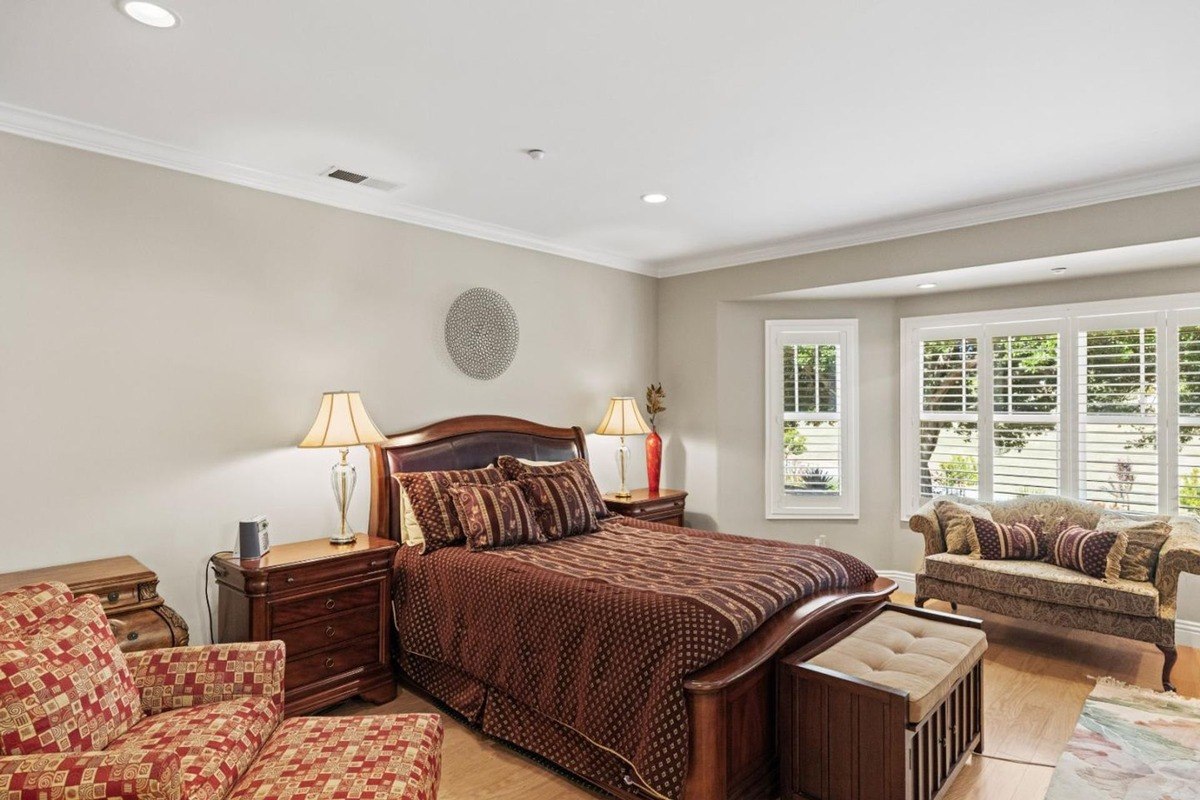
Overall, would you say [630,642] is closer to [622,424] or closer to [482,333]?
[482,333]

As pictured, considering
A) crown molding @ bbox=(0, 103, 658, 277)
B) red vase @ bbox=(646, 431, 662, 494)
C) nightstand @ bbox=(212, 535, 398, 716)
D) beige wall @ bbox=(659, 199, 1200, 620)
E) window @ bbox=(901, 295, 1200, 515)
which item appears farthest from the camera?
red vase @ bbox=(646, 431, 662, 494)

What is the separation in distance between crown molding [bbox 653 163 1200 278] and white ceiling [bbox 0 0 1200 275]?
0.02 meters

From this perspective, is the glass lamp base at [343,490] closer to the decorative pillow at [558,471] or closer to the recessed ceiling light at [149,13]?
the decorative pillow at [558,471]

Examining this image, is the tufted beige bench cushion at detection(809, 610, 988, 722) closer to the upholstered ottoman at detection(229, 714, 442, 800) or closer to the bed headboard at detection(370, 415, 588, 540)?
the upholstered ottoman at detection(229, 714, 442, 800)

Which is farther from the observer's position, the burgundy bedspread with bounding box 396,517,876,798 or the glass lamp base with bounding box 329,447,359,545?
the glass lamp base with bounding box 329,447,359,545

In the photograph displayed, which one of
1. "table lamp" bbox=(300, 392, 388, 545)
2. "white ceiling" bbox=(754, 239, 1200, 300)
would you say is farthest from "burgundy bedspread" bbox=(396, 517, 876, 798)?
"white ceiling" bbox=(754, 239, 1200, 300)

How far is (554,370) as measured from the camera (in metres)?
5.02

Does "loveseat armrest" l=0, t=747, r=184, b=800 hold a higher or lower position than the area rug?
higher

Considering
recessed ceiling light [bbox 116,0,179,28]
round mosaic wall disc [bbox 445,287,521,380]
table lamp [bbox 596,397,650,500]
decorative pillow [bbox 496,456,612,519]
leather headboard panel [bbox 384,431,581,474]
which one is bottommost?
decorative pillow [bbox 496,456,612,519]

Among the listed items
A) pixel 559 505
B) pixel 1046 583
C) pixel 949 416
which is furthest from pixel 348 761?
pixel 949 416

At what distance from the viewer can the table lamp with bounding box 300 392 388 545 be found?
11.3 ft

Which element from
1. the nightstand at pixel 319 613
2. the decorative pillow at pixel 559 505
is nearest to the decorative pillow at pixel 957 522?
the decorative pillow at pixel 559 505

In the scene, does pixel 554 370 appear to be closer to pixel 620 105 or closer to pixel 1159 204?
pixel 620 105

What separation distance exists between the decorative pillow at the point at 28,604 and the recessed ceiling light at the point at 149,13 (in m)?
1.77
